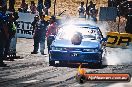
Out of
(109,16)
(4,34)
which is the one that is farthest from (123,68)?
(109,16)

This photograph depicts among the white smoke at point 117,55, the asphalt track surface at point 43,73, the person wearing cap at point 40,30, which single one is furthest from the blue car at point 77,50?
the person wearing cap at point 40,30

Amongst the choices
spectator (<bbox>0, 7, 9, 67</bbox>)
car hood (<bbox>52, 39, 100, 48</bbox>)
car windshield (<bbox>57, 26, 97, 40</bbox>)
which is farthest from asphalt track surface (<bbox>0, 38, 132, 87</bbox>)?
car windshield (<bbox>57, 26, 97, 40</bbox>)

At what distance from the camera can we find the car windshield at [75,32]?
57.7 feet

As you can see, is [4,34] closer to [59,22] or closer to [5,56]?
[5,56]

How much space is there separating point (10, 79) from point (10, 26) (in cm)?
596

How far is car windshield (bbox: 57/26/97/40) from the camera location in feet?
57.7

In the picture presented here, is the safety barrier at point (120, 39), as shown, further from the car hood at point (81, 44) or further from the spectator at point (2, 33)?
the spectator at point (2, 33)

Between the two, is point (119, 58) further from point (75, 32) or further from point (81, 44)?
point (81, 44)

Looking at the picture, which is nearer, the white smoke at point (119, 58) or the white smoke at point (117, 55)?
the white smoke at point (119, 58)

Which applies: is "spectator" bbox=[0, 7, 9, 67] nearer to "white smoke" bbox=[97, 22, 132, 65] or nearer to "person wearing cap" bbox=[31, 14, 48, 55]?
"white smoke" bbox=[97, 22, 132, 65]

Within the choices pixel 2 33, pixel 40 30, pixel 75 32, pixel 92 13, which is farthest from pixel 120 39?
pixel 2 33

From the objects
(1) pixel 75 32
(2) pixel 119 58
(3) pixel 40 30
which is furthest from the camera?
(3) pixel 40 30

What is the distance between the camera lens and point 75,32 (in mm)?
17672

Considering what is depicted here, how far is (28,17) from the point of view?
1123 inches
